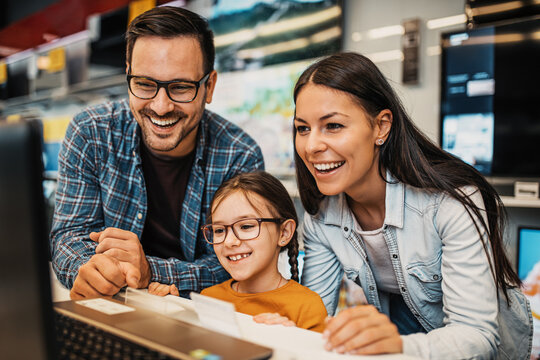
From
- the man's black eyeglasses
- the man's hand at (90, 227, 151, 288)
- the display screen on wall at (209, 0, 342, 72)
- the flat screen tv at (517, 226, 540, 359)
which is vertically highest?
the display screen on wall at (209, 0, 342, 72)

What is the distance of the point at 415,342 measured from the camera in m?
0.82

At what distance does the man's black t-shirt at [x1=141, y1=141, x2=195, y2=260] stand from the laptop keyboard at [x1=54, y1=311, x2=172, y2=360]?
83 cm

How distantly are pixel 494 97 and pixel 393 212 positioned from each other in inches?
55.7

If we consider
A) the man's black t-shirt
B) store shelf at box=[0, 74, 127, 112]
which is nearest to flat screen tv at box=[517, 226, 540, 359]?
the man's black t-shirt

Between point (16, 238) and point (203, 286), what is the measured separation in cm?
94

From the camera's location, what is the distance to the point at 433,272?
1.22 m

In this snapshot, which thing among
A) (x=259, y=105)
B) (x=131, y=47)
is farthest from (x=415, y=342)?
(x=259, y=105)

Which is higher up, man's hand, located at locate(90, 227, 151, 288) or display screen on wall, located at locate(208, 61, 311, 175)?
display screen on wall, located at locate(208, 61, 311, 175)

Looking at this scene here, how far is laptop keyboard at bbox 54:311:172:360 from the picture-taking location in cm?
62

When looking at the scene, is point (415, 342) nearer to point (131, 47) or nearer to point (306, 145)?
point (306, 145)

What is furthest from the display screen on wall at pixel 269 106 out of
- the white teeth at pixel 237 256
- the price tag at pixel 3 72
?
the price tag at pixel 3 72

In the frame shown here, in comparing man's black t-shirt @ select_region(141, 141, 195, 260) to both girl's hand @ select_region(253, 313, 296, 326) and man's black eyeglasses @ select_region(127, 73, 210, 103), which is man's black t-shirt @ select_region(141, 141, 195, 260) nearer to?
man's black eyeglasses @ select_region(127, 73, 210, 103)

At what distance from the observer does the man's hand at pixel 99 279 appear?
1012 mm

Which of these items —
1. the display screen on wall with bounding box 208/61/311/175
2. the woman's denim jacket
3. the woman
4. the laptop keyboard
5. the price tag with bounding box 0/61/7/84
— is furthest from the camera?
the price tag with bounding box 0/61/7/84
